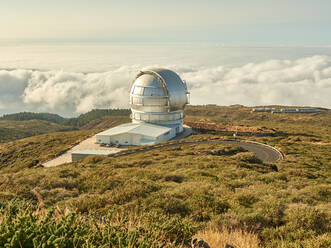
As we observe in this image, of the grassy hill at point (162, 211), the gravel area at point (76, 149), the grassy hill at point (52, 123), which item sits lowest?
the grassy hill at point (52, 123)

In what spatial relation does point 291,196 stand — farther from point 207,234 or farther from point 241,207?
point 207,234

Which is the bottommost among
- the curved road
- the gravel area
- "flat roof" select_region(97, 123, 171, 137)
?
the gravel area

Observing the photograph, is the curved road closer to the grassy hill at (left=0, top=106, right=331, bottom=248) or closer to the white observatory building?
the white observatory building

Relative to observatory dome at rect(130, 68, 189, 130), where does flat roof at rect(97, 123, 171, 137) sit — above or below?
below

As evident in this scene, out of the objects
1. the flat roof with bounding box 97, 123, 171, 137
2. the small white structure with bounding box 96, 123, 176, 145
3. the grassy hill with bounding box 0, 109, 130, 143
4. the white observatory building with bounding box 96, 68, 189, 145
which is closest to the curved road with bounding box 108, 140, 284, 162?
the small white structure with bounding box 96, 123, 176, 145

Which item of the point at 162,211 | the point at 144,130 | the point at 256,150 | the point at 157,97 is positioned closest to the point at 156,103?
the point at 157,97

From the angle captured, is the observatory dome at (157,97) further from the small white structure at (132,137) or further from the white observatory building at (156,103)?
the small white structure at (132,137)

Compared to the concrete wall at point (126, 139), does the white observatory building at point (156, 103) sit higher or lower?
higher

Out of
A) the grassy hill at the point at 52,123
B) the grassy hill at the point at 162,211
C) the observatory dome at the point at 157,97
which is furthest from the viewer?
the grassy hill at the point at 52,123

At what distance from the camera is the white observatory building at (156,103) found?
42.6 meters

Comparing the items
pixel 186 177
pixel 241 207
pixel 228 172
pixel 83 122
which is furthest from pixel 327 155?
pixel 83 122

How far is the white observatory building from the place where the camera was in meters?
42.6

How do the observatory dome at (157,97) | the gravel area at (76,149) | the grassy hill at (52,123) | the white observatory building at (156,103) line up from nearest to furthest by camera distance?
the gravel area at (76,149) → the white observatory building at (156,103) → the observatory dome at (157,97) → the grassy hill at (52,123)

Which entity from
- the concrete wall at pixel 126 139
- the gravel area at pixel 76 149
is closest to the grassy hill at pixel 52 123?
the gravel area at pixel 76 149
